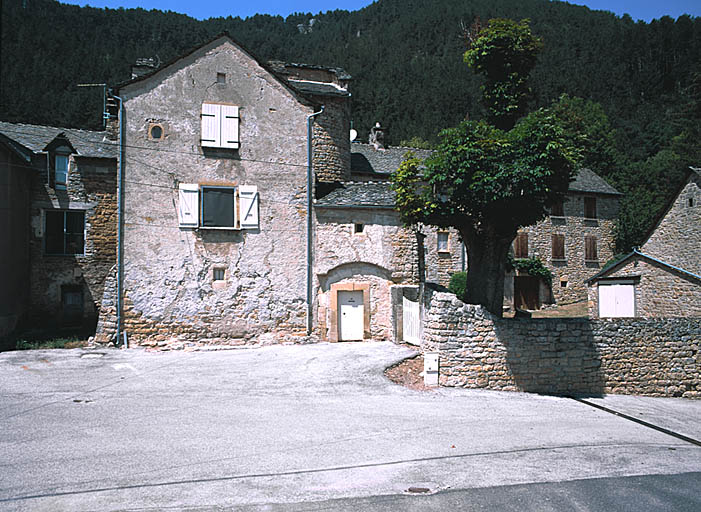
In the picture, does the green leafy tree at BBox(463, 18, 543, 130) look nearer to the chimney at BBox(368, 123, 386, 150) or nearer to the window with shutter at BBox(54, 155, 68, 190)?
the window with shutter at BBox(54, 155, 68, 190)

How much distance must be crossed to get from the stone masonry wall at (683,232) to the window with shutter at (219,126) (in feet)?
61.7

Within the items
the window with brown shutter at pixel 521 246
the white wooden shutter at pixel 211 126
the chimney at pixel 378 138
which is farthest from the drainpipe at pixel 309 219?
the window with brown shutter at pixel 521 246

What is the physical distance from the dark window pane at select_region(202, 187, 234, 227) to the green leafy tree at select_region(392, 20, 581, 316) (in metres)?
5.46

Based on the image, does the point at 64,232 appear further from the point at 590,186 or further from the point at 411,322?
the point at 590,186

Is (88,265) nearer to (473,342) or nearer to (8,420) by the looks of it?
(8,420)

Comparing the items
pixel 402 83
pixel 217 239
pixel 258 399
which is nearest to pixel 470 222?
pixel 258 399

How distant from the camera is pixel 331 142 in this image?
1906cm

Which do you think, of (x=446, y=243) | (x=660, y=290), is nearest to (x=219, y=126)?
(x=446, y=243)

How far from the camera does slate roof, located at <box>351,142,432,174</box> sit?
83.5 ft

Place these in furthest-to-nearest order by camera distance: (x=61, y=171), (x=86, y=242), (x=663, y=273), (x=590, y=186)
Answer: (x=590, y=186) → (x=663, y=273) → (x=86, y=242) → (x=61, y=171)

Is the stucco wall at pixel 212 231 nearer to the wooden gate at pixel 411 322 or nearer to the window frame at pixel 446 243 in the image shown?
the wooden gate at pixel 411 322

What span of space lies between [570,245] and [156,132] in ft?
80.7

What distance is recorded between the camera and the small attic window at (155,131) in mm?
14616

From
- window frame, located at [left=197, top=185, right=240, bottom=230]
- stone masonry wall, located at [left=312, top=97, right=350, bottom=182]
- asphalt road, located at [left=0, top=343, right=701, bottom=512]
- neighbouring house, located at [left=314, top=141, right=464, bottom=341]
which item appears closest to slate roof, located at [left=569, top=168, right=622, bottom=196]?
stone masonry wall, located at [left=312, top=97, right=350, bottom=182]
